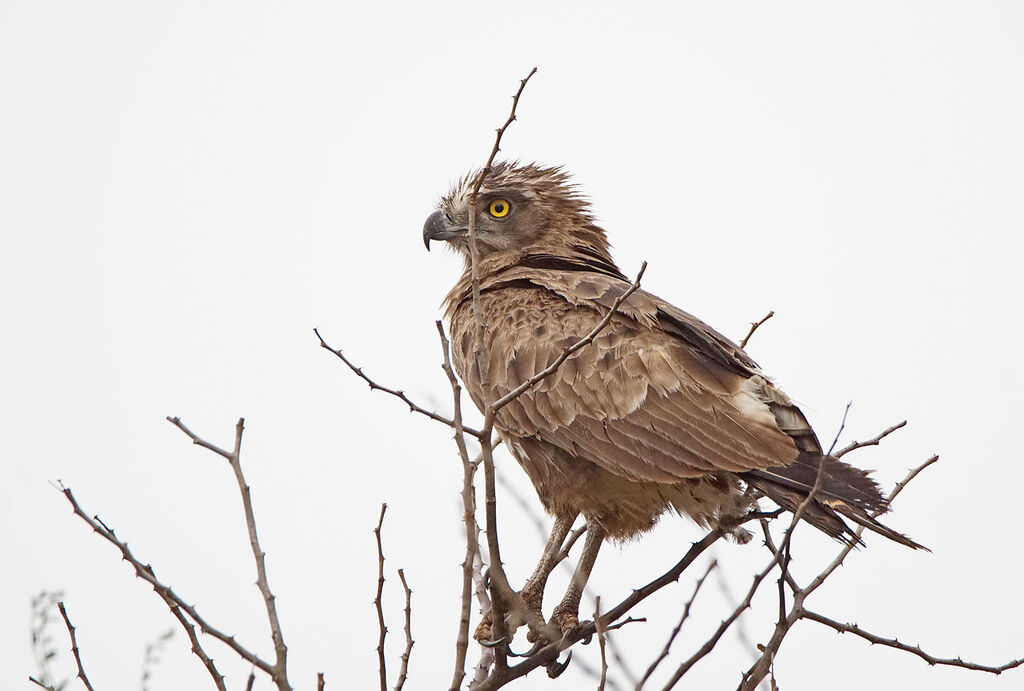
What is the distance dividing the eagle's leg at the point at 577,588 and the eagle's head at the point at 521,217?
7.52 ft

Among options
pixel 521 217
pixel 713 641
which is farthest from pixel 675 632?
pixel 521 217

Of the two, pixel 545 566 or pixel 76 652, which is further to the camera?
pixel 545 566

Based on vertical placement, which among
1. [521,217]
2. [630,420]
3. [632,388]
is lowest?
[630,420]

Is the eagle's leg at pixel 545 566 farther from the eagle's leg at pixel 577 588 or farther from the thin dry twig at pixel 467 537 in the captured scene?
the thin dry twig at pixel 467 537

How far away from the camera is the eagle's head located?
7367mm

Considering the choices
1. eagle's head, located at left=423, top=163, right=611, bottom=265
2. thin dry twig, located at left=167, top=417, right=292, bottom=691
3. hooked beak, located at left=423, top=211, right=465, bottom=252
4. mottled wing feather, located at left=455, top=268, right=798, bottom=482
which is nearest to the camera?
thin dry twig, located at left=167, top=417, right=292, bottom=691

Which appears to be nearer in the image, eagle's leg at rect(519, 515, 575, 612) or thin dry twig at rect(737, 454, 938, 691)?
thin dry twig at rect(737, 454, 938, 691)

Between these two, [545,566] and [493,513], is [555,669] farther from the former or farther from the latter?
[493,513]

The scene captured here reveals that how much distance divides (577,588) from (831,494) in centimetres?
170

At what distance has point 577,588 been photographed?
215 inches

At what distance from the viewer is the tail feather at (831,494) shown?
4090 millimetres

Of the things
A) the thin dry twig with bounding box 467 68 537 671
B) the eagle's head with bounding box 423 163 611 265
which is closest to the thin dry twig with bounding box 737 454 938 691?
the thin dry twig with bounding box 467 68 537 671

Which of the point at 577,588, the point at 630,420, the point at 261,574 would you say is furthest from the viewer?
the point at 577,588

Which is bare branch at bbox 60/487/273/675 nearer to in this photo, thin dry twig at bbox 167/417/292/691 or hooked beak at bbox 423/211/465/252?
thin dry twig at bbox 167/417/292/691
